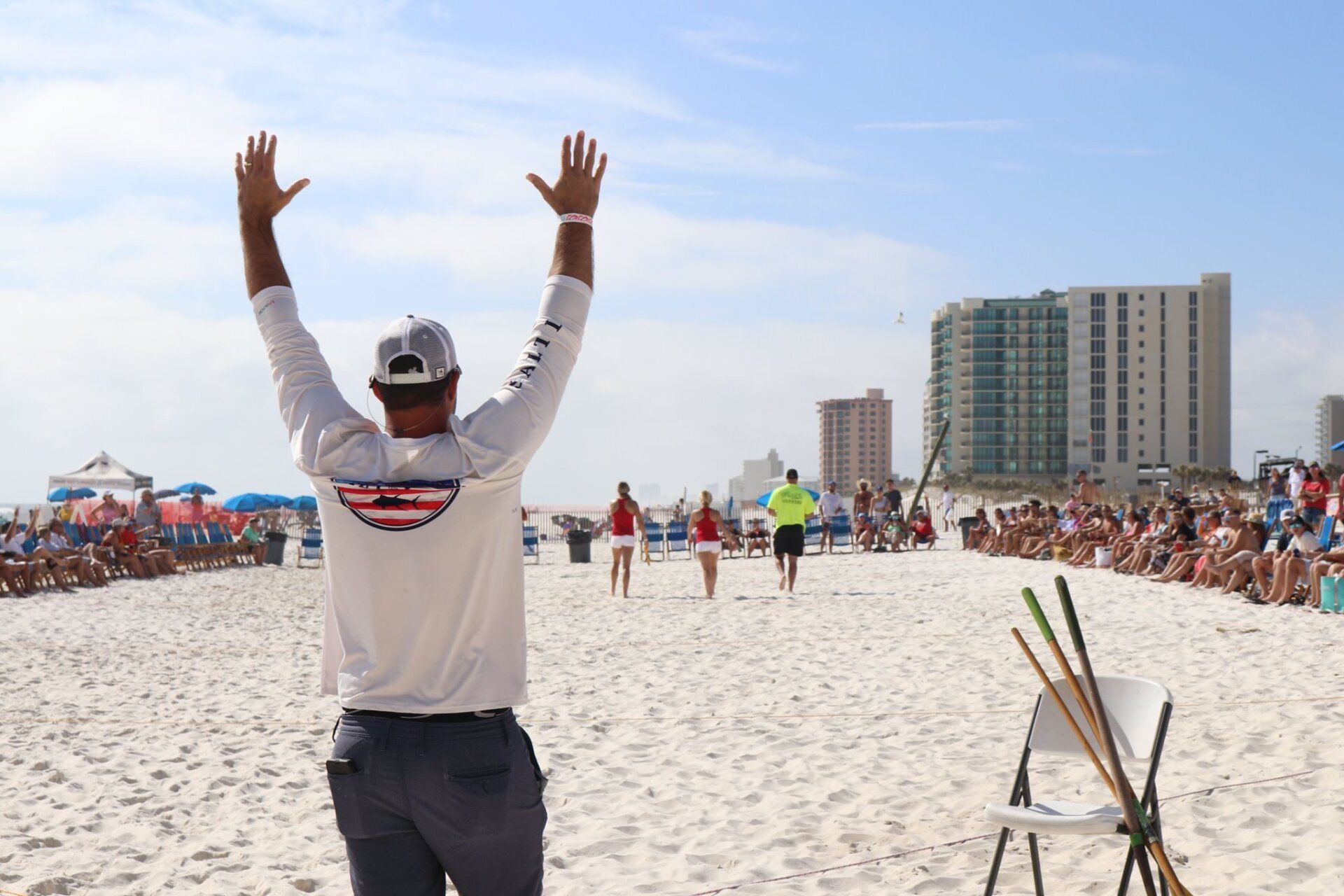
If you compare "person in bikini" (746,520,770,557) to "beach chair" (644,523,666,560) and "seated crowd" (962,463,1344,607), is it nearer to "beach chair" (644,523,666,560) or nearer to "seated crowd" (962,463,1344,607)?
"beach chair" (644,523,666,560)

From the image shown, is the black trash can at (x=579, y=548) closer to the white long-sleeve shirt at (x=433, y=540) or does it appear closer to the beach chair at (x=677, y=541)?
the beach chair at (x=677, y=541)

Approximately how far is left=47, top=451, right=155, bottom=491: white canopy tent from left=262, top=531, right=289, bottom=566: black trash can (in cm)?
1251

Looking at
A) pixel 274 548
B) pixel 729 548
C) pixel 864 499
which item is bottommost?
pixel 274 548

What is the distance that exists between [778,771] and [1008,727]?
4.81 ft

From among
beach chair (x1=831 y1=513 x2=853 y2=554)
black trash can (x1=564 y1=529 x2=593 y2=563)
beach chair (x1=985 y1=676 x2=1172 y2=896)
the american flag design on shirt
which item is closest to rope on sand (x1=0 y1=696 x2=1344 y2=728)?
beach chair (x1=985 y1=676 x2=1172 y2=896)

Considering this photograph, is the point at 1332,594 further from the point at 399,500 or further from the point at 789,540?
the point at 399,500

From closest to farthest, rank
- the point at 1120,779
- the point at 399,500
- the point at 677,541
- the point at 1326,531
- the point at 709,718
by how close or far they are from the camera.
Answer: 1. the point at 399,500
2. the point at 1120,779
3. the point at 709,718
4. the point at 1326,531
5. the point at 677,541

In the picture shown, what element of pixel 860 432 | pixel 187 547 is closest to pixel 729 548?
pixel 187 547

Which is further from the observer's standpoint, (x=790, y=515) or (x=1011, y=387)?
(x=1011, y=387)

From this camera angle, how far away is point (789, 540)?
47.6 ft

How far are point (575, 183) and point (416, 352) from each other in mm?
411

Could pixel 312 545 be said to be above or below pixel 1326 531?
below

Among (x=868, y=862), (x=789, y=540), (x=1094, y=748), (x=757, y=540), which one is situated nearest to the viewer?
(x=1094, y=748)

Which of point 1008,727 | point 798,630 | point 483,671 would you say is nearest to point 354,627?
point 483,671
